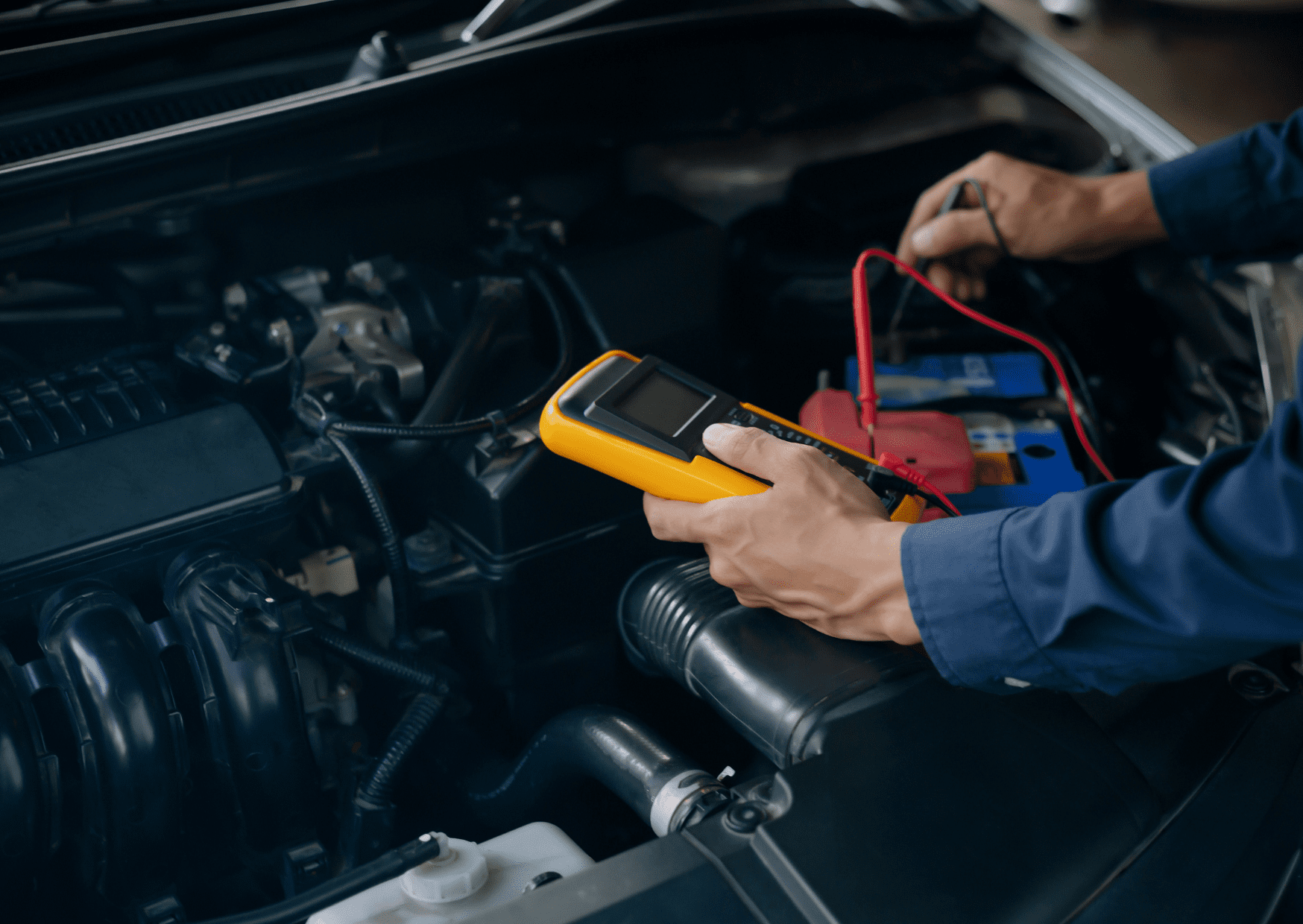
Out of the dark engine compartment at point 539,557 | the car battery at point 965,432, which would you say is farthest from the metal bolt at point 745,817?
the car battery at point 965,432

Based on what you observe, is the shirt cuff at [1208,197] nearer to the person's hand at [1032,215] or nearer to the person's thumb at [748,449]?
the person's hand at [1032,215]

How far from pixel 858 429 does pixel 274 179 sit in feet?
1.95

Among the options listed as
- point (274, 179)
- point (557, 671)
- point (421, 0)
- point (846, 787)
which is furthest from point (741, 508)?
point (421, 0)

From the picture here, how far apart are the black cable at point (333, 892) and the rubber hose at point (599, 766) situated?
147 millimetres

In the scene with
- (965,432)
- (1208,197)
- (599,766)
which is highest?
(1208,197)

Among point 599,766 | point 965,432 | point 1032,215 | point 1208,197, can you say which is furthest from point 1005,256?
point 599,766

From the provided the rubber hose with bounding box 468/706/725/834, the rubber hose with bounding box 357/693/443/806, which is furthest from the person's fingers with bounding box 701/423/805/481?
the rubber hose with bounding box 357/693/443/806

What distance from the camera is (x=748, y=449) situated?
2.52 ft

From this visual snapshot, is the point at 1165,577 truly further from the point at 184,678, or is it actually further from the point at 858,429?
the point at 184,678

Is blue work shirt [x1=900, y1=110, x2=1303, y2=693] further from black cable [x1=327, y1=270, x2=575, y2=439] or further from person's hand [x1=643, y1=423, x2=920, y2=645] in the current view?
black cable [x1=327, y1=270, x2=575, y2=439]

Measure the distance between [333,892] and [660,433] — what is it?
0.40m

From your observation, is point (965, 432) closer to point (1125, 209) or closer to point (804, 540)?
point (804, 540)

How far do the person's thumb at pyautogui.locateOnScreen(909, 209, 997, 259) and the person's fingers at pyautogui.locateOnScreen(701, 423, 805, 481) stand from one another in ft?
1.50

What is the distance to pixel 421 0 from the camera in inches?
51.4
